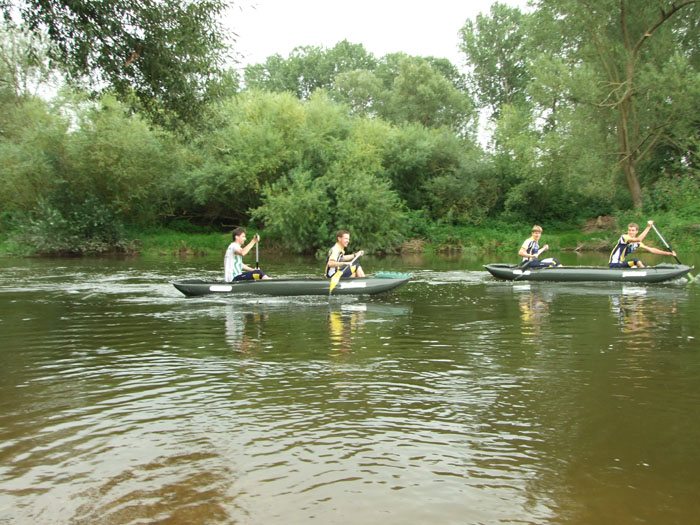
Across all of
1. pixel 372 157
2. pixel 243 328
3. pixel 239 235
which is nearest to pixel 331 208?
pixel 372 157

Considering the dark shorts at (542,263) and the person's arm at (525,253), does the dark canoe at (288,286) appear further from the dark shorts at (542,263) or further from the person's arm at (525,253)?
the dark shorts at (542,263)

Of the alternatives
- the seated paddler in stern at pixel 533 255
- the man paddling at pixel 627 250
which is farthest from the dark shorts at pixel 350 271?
the man paddling at pixel 627 250

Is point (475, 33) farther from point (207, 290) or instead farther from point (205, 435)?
point (205, 435)

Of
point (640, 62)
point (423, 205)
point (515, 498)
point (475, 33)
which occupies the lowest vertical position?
point (515, 498)

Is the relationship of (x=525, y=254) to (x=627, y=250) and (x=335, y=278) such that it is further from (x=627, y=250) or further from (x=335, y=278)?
(x=335, y=278)

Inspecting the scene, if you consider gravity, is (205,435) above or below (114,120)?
below

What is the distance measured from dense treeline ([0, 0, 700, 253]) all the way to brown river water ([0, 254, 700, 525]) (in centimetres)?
1598

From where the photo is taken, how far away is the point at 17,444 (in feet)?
14.5

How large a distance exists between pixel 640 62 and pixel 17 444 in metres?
27.4

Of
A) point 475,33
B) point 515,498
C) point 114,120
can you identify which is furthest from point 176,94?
point 475,33

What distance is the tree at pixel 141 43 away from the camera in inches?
412

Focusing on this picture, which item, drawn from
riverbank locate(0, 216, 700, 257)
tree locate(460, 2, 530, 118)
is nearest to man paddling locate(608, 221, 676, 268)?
riverbank locate(0, 216, 700, 257)

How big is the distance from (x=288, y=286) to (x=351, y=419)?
7.53 metres

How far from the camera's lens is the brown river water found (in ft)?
11.7
